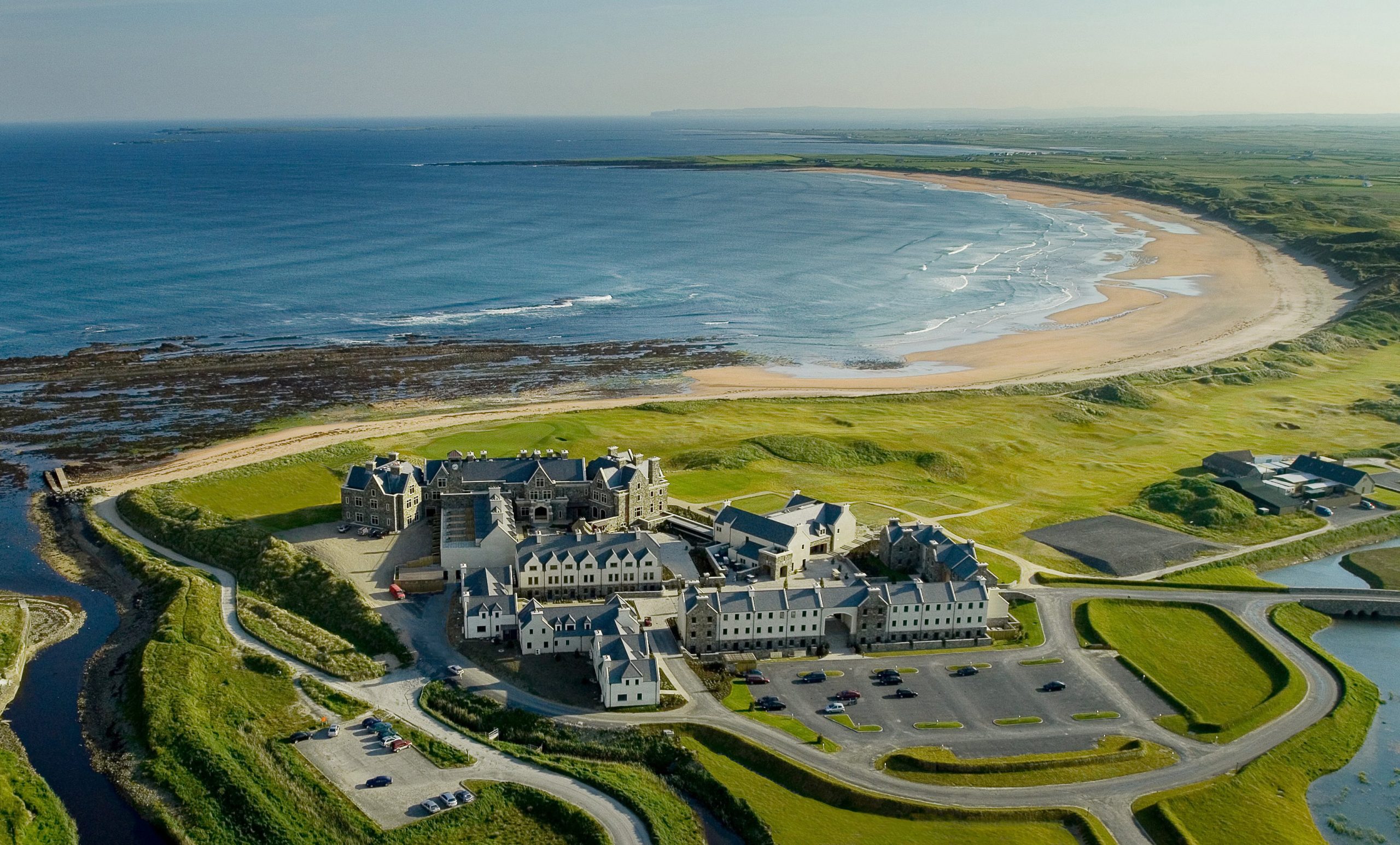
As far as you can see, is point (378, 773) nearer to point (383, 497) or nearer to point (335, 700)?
point (335, 700)

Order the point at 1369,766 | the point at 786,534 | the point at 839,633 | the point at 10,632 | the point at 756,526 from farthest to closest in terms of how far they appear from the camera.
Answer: the point at 756,526, the point at 786,534, the point at 839,633, the point at 10,632, the point at 1369,766

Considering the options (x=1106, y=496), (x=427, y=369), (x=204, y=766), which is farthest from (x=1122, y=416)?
(x=204, y=766)

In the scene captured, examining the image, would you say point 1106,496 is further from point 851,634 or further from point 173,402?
point 173,402

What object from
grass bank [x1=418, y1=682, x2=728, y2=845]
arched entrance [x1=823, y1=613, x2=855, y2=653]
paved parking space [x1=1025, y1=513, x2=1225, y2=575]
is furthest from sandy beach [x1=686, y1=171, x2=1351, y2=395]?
grass bank [x1=418, y1=682, x2=728, y2=845]

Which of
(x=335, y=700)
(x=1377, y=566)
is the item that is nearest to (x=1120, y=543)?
(x=1377, y=566)

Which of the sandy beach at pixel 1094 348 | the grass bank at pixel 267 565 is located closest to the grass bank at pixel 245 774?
the grass bank at pixel 267 565

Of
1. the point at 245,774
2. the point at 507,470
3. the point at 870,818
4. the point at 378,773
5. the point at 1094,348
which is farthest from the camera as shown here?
the point at 1094,348

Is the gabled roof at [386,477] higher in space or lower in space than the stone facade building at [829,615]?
higher

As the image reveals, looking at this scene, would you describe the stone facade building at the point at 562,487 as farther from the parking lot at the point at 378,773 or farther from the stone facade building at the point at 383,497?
the parking lot at the point at 378,773
